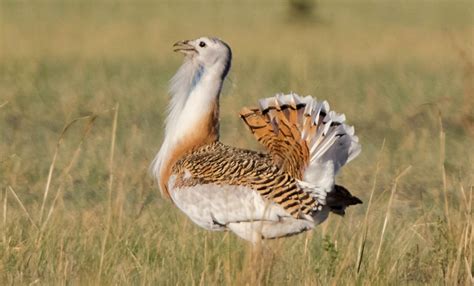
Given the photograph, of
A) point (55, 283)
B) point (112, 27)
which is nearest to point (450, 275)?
point (55, 283)

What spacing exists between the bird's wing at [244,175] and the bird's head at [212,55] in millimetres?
316

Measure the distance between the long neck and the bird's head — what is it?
0.03 m

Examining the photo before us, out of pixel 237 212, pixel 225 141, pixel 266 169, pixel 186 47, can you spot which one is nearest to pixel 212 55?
pixel 186 47

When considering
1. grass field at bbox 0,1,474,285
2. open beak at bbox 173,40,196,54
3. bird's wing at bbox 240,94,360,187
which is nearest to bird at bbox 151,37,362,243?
bird's wing at bbox 240,94,360,187

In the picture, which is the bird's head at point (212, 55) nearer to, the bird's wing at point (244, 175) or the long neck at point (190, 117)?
the long neck at point (190, 117)

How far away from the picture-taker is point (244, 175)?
4.51m

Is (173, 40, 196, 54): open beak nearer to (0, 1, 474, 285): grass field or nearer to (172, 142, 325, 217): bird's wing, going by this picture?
(0, 1, 474, 285): grass field

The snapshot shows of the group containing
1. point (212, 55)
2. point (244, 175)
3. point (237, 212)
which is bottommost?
point (237, 212)

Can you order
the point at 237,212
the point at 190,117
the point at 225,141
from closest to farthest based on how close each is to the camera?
the point at 237,212
the point at 190,117
the point at 225,141

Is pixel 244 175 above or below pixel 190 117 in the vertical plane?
below

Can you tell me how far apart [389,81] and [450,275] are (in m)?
7.54

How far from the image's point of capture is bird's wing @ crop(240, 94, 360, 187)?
4.48 meters

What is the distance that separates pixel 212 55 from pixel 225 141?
3.10 meters

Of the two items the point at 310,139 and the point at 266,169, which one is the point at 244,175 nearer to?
the point at 266,169
